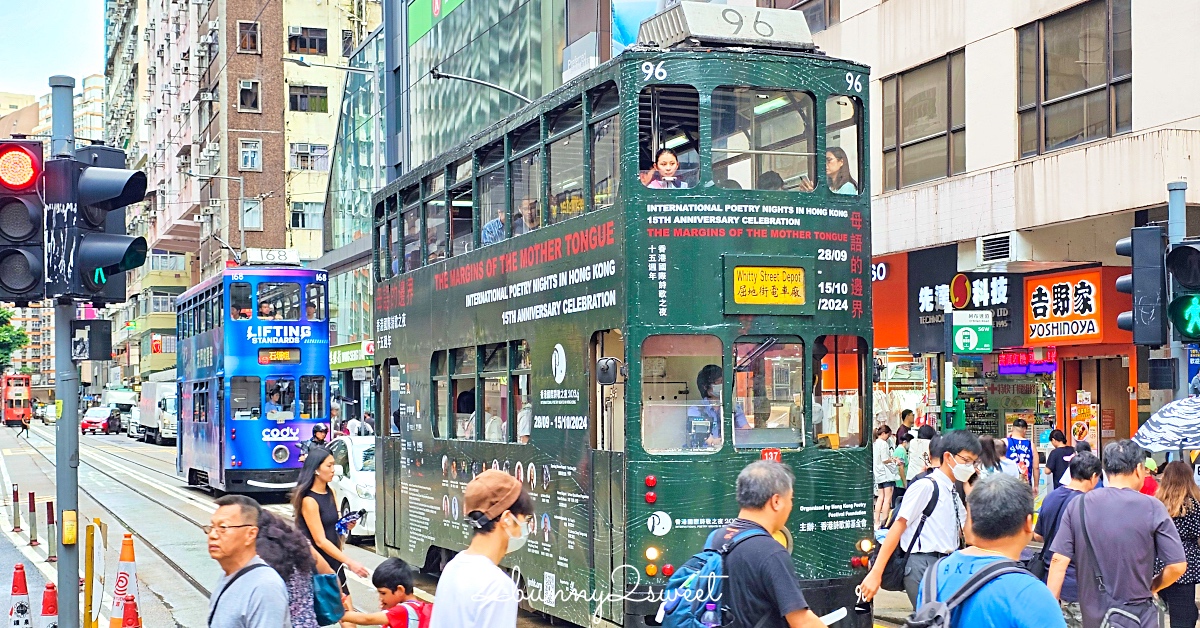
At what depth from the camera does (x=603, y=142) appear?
9.70 meters

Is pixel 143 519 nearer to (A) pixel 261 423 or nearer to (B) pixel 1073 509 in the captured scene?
(A) pixel 261 423

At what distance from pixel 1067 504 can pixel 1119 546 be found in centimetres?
54

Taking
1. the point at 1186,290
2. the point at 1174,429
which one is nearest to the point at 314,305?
the point at 1186,290

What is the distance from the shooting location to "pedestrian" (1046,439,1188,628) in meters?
6.74

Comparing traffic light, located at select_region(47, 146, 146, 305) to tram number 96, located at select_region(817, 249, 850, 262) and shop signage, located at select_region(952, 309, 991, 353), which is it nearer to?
tram number 96, located at select_region(817, 249, 850, 262)

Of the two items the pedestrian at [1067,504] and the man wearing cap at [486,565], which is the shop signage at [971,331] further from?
the man wearing cap at [486,565]

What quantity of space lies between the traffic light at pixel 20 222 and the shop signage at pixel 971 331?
1187 centimetres

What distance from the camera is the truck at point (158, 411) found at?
58062mm

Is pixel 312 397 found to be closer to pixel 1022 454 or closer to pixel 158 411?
pixel 1022 454

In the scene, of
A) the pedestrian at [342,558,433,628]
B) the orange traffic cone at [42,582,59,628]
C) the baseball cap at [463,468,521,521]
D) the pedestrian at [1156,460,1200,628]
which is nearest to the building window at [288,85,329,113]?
the orange traffic cone at [42,582,59,628]

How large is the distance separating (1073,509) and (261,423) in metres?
20.7

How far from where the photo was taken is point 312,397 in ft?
85.6

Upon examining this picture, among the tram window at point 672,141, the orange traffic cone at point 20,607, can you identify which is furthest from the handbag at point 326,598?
the tram window at point 672,141

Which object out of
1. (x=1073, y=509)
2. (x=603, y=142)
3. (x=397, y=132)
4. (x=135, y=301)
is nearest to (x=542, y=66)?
(x=397, y=132)
